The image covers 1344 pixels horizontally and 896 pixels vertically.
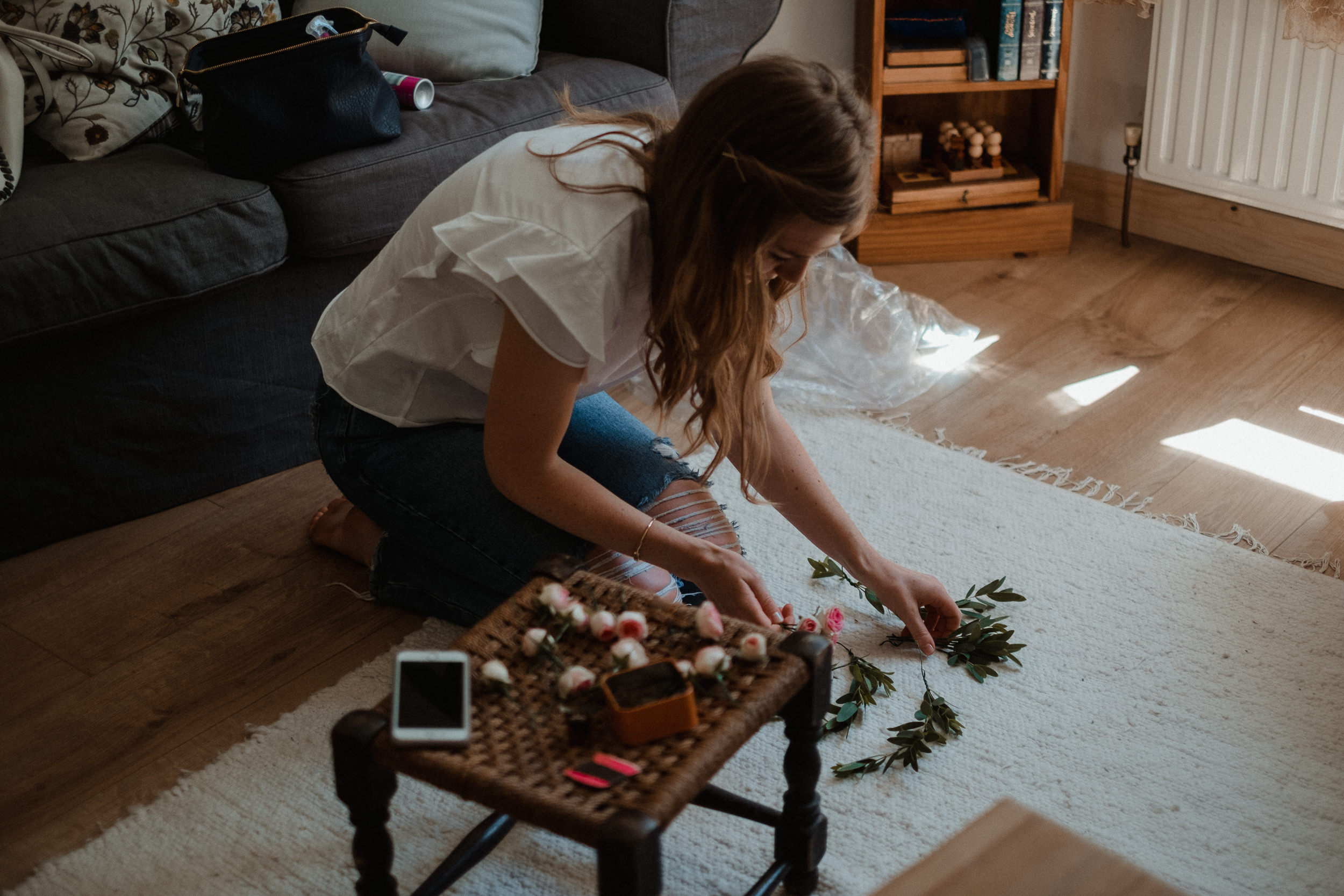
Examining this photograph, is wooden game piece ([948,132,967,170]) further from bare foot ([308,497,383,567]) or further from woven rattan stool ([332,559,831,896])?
woven rattan stool ([332,559,831,896])

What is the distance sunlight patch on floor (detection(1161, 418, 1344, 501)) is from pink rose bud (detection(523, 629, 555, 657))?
3.80 feet

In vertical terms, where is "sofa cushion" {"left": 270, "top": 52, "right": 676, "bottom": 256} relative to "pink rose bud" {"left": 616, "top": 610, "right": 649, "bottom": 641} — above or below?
above

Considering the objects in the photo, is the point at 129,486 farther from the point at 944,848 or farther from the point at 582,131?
the point at 944,848

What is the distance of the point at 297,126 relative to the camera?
162 cm

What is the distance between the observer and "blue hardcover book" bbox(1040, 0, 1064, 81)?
7.31ft

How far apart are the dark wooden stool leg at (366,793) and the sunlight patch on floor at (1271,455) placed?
1.29 m

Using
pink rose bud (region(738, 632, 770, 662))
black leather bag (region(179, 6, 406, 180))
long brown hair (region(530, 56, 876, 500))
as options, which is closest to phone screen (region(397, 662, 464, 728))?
pink rose bud (region(738, 632, 770, 662))

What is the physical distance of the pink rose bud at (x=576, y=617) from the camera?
97cm

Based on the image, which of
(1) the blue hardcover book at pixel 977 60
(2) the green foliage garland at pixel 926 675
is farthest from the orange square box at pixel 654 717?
(1) the blue hardcover book at pixel 977 60

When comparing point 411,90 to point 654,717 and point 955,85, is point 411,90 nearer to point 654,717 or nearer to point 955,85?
point 955,85

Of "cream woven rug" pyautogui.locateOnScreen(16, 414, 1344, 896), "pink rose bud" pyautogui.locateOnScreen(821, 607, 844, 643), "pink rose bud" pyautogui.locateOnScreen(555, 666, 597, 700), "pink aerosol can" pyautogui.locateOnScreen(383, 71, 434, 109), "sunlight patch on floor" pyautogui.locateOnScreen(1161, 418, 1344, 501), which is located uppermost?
"pink aerosol can" pyautogui.locateOnScreen(383, 71, 434, 109)

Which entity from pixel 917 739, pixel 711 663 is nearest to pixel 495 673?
pixel 711 663

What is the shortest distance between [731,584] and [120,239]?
922 mm

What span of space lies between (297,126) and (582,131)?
0.63 meters
